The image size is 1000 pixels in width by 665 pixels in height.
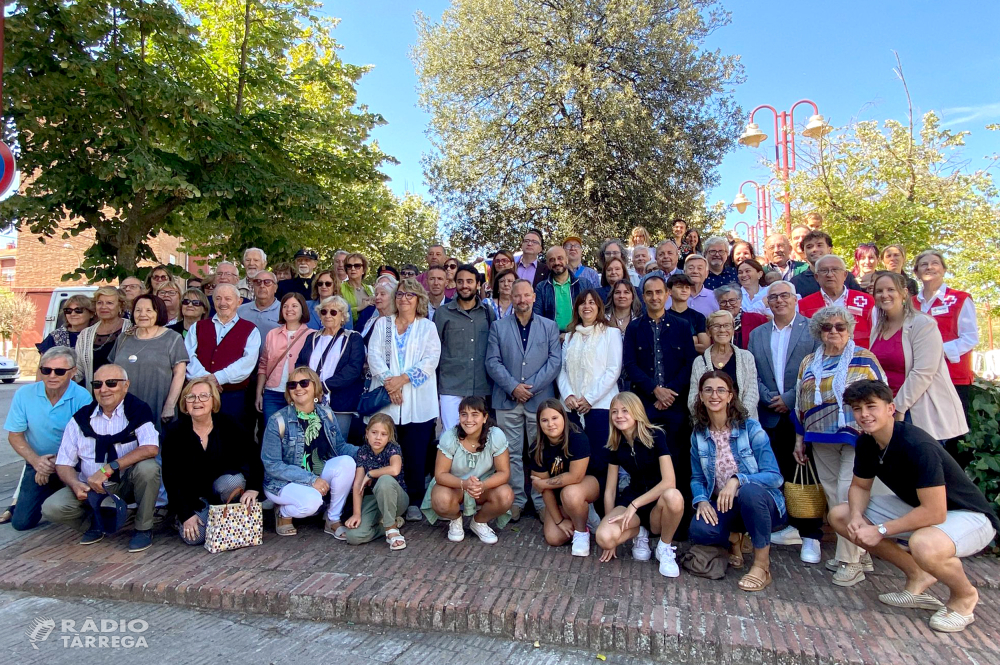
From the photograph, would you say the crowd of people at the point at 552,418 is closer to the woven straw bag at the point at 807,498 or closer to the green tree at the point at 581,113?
the woven straw bag at the point at 807,498

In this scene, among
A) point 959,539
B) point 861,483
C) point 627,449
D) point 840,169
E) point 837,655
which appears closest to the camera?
point 837,655

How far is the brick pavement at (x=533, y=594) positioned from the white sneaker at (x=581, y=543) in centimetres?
7

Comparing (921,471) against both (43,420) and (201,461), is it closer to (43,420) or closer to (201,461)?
(201,461)

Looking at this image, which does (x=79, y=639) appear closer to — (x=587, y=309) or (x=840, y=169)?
(x=587, y=309)

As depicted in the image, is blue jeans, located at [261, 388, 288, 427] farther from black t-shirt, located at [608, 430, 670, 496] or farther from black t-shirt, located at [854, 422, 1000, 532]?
black t-shirt, located at [854, 422, 1000, 532]

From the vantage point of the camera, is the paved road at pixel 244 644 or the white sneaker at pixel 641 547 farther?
the white sneaker at pixel 641 547

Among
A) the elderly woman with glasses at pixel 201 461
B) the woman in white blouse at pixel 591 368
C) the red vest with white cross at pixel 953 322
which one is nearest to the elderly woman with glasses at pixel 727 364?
the woman in white blouse at pixel 591 368

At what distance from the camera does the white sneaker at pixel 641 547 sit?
14.8 ft

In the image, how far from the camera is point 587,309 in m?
5.40

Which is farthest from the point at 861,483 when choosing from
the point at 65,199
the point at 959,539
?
the point at 65,199

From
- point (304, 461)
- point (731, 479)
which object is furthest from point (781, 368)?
point (304, 461)

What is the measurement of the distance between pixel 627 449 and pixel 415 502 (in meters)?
2.11

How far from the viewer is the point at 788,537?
15.3 feet

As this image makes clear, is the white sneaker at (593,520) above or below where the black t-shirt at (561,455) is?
below
